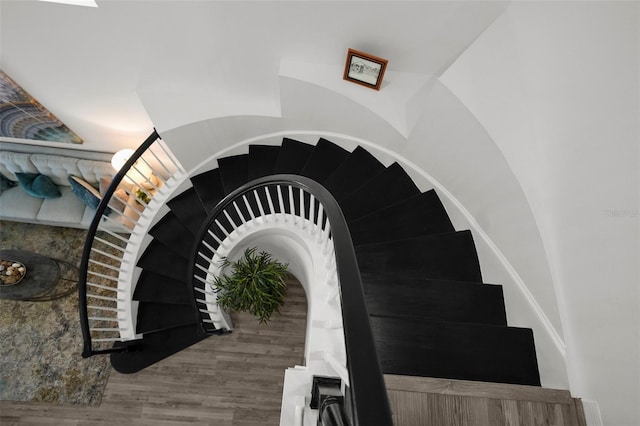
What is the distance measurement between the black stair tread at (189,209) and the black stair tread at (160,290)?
60 centimetres

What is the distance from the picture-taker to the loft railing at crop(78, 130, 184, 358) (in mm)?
3003

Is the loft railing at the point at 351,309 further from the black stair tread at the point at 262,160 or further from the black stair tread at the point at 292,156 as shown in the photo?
the black stair tread at the point at 262,160

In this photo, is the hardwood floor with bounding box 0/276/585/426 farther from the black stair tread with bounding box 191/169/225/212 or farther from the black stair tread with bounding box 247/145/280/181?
the black stair tread with bounding box 247/145/280/181

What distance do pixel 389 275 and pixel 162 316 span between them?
247 centimetres

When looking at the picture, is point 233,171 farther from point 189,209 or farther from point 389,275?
point 389,275

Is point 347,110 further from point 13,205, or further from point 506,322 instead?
point 13,205

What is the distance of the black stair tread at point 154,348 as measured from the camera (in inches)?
138

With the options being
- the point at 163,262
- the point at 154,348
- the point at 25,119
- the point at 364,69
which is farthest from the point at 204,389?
the point at 25,119

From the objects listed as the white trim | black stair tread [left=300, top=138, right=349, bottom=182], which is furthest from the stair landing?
black stair tread [left=300, top=138, right=349, bottom=182]

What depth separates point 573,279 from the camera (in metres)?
1.84

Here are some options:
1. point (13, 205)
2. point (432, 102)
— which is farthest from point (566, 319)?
point (13, 205)

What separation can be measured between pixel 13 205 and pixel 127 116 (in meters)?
2.00

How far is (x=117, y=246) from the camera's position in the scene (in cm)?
358

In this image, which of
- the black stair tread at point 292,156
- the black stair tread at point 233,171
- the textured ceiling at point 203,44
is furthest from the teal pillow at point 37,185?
the black stair tread at point 292,156
